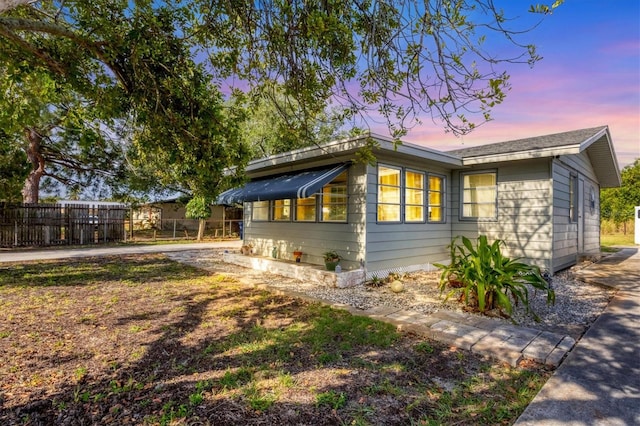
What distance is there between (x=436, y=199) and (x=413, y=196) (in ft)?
3.69

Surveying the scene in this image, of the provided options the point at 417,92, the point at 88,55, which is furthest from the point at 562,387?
the point at 88,55

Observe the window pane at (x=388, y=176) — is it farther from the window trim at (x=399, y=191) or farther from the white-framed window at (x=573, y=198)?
the white-framed window at (x=573, y=198)

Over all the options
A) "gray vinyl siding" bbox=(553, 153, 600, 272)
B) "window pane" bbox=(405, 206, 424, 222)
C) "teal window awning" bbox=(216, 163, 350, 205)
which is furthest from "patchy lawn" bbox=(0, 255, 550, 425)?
"gray vinyl siding" bbox=(553, 153, 600, 272)

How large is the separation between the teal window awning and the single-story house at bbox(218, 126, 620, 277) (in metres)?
0.04

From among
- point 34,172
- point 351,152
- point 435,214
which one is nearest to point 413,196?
point 435,214

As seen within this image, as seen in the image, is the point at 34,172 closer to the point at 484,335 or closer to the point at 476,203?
the point at 476,203

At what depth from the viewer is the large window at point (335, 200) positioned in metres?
8.29

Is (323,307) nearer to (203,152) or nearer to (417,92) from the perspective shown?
(203,152)

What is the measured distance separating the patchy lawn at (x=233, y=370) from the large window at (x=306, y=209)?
3.74 meters

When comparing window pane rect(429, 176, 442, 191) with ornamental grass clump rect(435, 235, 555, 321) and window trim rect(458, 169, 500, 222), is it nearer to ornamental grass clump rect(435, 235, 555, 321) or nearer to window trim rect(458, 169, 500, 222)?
window trim rect(458, 169, 500, 222)

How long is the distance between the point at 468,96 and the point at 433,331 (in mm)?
2833

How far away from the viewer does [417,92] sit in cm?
358

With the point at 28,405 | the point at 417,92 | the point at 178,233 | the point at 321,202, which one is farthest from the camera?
the point at 178,233

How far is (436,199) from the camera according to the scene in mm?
9586
